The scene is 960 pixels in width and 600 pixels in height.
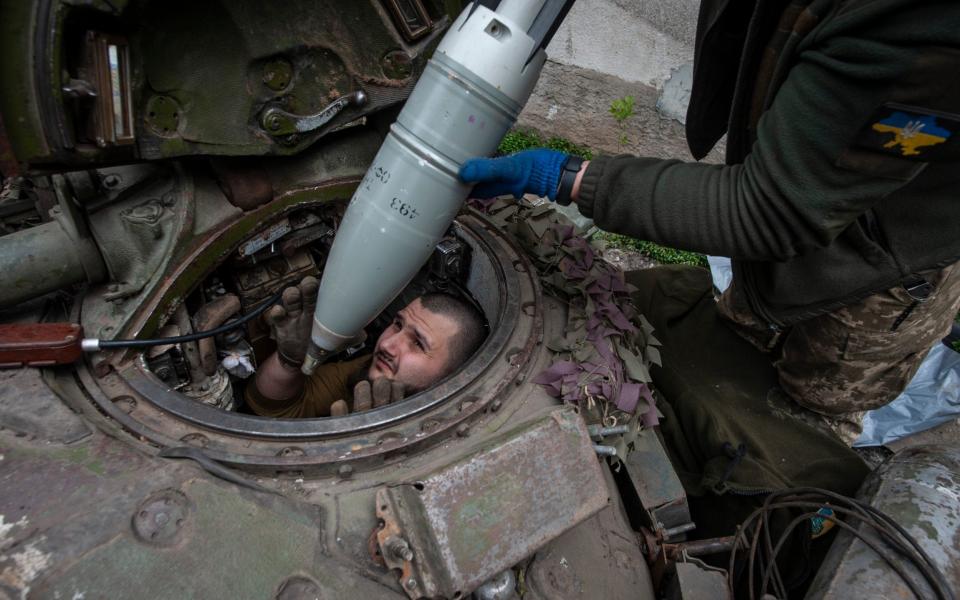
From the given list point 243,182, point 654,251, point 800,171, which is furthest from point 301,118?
point 654,251

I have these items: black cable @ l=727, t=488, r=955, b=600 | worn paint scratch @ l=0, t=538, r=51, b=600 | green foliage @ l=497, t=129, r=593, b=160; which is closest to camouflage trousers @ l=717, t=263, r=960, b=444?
black cable @ l=727, t=488, r=955, b=600

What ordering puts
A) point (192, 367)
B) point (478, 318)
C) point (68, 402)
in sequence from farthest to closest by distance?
point (478, 318) < point (192, 367) < point (68, 402)

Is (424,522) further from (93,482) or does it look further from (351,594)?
(93,482)

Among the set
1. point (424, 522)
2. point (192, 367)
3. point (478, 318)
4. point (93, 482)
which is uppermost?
point (424, 522)

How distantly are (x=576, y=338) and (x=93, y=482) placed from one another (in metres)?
1.31

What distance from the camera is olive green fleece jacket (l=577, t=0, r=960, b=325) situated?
3.87 ft

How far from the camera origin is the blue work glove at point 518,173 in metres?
1.65

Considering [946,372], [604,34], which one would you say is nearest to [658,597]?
[946,372]

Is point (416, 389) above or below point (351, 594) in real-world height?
below

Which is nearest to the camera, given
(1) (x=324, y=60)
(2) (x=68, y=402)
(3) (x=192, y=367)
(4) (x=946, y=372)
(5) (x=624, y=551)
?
(2) (x=68, y=402)

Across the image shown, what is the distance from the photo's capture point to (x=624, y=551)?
1.55m

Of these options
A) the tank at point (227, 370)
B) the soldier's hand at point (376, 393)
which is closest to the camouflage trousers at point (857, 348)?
the tank at point (227, 370)

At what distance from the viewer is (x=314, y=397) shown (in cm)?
237

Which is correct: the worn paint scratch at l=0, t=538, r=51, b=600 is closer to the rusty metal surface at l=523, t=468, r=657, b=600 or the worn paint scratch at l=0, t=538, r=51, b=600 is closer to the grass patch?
the rusty metal surface at l=523, t=468, r=657, b=600
